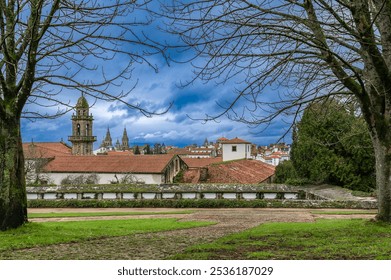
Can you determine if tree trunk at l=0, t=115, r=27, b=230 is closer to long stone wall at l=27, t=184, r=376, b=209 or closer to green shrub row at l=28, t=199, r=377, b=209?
green shrub row at l=28, t=199, r=377, b=209

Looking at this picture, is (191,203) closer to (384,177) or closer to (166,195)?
(166,195)

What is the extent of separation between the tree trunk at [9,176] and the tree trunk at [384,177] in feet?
25.2

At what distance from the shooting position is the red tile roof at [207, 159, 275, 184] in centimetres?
3241

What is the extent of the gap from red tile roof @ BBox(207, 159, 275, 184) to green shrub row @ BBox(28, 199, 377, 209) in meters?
10.8

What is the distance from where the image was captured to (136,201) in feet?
72.1

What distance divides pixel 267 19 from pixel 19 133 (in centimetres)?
569

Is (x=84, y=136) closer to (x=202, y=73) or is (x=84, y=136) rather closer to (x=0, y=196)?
(x=0, y=196)

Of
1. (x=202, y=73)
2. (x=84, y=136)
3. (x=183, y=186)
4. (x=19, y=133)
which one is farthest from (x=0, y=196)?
(x=84, y=136)

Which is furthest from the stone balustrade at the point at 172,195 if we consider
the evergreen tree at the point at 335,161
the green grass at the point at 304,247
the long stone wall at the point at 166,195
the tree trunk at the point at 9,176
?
the tree trunk at the point at 9,176

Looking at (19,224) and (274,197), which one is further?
(274,197)

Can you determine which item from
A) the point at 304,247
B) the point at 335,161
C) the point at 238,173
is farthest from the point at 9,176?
the point at 238,173

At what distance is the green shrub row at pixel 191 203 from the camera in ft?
63.0

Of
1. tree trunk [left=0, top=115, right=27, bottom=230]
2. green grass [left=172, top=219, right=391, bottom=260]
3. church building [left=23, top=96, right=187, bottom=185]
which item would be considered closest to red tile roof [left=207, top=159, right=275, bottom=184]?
church building [left=23, top=96, right=187, bottom=185]

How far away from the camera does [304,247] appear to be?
5.82 metres
